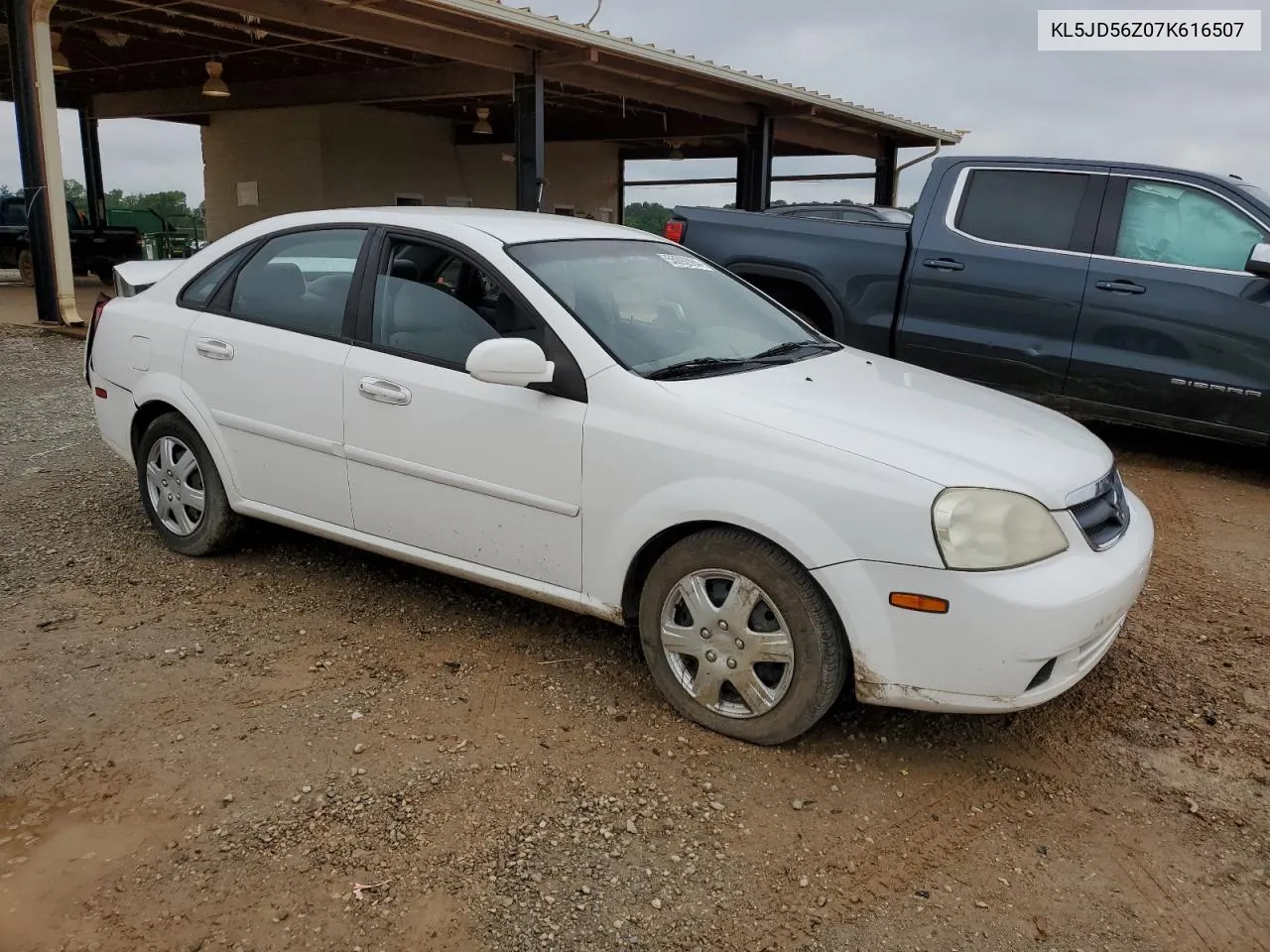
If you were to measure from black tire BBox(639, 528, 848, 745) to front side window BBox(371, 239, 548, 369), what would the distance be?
0.89 m

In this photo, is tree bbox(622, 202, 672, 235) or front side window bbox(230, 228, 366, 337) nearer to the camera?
front side window bbox(230, 228, 366, 337)

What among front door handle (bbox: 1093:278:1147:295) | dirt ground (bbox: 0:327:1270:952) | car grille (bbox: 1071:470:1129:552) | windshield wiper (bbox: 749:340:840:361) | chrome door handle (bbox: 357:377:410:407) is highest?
front door handle (bbox: 1093:278:1147:295)

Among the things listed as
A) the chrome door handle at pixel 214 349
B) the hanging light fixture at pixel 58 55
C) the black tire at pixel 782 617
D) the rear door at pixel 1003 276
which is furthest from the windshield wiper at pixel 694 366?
the hanging light fixture at pixel 58 55

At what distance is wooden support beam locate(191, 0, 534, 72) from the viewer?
10.4m

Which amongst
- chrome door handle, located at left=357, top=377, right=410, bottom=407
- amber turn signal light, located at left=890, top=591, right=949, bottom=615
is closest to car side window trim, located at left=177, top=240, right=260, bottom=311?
chrome door handle, located at left=357, top=377, right=410, bottom=407

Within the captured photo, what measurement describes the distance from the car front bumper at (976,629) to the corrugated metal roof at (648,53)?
9.10m

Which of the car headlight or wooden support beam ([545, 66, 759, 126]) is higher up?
wooden support beam ([545, 66, 759, 126])

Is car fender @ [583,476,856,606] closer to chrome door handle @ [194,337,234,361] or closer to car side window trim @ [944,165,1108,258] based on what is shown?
chrome door handle @ [194,337,234,361]

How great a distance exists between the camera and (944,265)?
6.75 m

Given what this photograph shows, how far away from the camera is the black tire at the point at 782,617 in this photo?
9.63ft

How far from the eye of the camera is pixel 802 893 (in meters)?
2.52

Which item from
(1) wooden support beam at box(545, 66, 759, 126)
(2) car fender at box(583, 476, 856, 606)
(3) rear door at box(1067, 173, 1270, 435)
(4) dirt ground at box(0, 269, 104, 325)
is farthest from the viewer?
(1) wooden support beam at box(545, 66, 759, 126)

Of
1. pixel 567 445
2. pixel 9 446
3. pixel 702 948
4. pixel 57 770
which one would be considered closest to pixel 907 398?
pixel 567 445

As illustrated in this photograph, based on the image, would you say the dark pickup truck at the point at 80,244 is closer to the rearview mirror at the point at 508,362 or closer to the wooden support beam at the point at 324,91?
the wooden support beam at the point at 324,91
